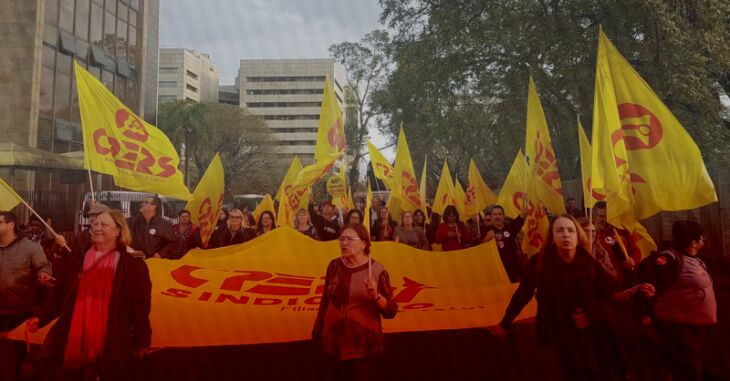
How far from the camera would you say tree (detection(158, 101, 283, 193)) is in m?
43.2

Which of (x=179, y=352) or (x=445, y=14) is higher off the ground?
(x=445, y=14)

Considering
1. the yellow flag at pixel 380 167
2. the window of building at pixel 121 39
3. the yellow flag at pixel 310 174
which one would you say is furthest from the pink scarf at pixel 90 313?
the window of building at pixel 121 39

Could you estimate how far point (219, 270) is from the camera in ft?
23.2

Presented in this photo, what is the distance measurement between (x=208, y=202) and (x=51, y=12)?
72.9 ft

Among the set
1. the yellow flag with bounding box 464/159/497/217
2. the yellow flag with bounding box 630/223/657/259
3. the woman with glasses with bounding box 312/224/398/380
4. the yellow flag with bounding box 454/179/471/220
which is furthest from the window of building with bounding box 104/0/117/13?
the woman with glasses with bounding box 312/224/398/380

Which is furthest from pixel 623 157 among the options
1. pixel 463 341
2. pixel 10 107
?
pixel 10 107

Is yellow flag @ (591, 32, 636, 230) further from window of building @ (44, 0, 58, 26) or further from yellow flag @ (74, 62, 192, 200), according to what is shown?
window of building @ (44, 0, 58, 26)

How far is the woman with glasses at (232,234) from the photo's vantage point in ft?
28.0

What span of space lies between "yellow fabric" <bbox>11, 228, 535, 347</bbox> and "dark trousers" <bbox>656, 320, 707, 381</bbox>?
6.28 ft

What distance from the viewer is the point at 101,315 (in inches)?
130

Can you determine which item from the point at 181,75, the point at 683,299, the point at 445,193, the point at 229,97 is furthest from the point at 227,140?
the point at 229,97

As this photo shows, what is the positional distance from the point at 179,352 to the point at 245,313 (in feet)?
2.46

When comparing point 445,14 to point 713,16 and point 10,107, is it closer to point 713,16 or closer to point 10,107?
point 713,16

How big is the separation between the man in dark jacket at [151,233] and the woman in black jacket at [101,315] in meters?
4.10
